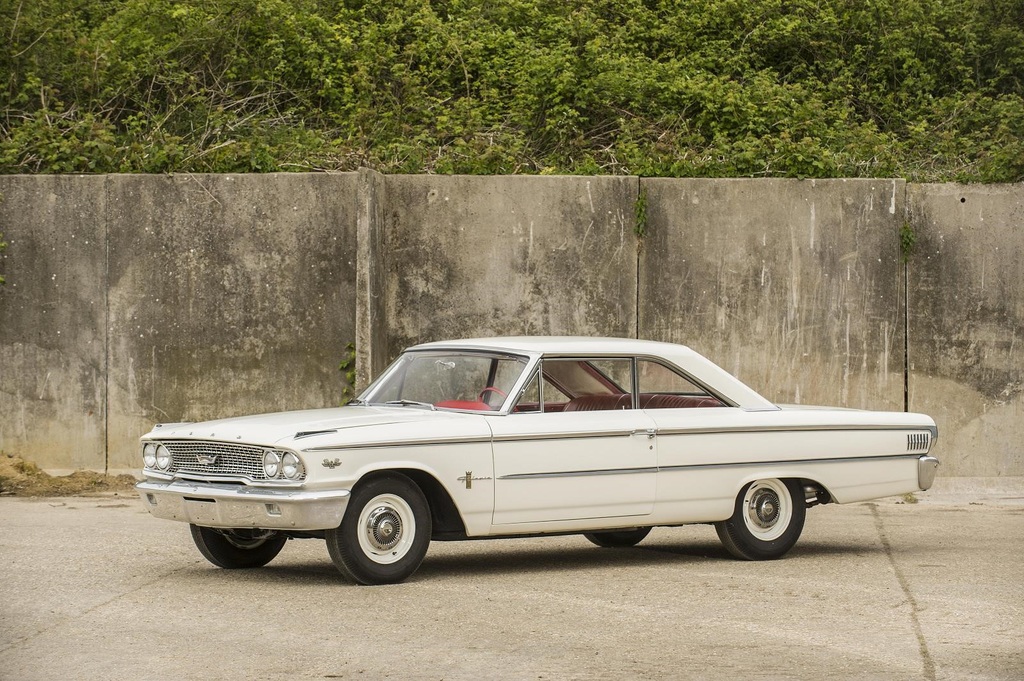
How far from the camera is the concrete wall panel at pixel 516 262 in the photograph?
13.6 metres

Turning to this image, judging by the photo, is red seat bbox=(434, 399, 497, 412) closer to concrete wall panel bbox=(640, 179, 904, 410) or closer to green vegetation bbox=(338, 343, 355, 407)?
green vegetation bbox=(338, 343, 355, 407)

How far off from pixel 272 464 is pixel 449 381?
4.96 ft

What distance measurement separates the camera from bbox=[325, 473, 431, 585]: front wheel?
763 cm

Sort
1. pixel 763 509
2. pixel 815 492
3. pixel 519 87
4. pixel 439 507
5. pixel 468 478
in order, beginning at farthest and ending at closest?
pixel 519 87 → pixel 815 492 → pixel 763 509 → pixel 439 507 → pixel 468 478

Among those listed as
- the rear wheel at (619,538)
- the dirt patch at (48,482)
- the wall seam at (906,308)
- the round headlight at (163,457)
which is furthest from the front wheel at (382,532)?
the wall seam at (906,308)

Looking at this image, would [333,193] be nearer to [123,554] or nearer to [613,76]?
[613,76]

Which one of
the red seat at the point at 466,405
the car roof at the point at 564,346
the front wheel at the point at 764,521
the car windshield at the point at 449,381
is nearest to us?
the red seat at the point at 466,405

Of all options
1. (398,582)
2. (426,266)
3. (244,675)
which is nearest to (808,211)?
(426,266)

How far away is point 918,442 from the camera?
371 inches

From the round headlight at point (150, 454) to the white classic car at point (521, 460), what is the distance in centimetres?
1

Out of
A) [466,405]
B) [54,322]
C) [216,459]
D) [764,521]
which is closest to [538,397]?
[466,405]

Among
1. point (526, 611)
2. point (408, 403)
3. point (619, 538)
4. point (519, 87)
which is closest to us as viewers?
point (526, 611)

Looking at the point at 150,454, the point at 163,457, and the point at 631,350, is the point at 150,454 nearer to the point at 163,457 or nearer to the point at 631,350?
the point at 163,457

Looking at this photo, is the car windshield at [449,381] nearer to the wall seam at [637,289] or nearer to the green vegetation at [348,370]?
the green vegetation at [348,370]
